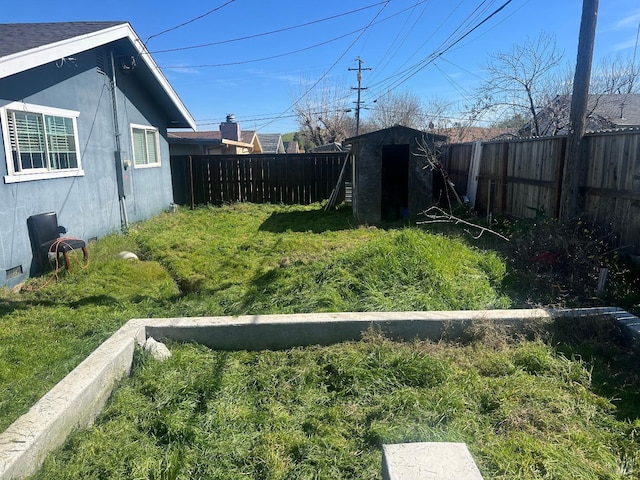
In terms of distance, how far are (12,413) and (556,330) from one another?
4.12 meters

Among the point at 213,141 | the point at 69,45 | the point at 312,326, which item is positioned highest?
the point at 69,45

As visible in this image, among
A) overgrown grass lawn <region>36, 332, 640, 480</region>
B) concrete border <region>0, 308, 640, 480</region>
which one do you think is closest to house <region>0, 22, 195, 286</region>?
concrete border <region>0, 308, 640, 480</region>

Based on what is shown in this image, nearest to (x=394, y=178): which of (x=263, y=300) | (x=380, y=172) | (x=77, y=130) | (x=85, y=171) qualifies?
(x=380, y=172)

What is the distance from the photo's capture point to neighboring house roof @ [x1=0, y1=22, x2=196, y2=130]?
18.0 feet

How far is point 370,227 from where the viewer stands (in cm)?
929

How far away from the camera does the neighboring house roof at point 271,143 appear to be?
3519 cm

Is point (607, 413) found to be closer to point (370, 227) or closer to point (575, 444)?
point (575, 444)

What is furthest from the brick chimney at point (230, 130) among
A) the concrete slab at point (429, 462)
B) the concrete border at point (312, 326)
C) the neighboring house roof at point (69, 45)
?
the concrete slab at point (429, 462)

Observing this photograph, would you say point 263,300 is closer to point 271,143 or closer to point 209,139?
point 209,139

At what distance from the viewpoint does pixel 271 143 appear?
36.7 meters

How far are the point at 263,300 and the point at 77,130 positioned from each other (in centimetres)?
540

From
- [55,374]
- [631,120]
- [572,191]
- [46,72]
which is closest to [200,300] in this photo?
[55,374]

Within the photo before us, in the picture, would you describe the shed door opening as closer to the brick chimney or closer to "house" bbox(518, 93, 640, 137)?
"house" bbox(518, 93, 640, 137)

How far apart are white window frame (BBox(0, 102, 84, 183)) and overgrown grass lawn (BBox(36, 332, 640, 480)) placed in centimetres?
413
